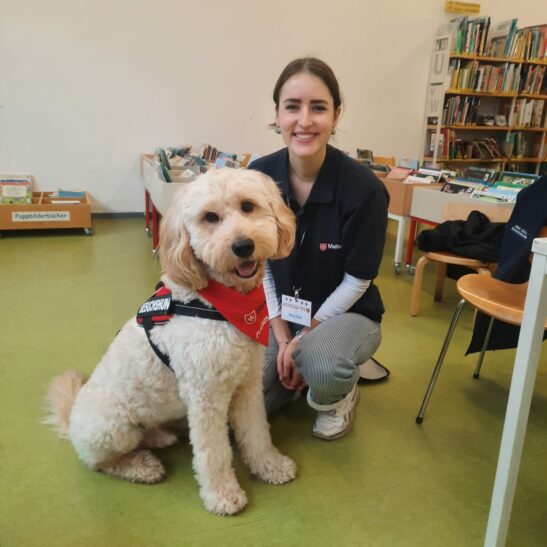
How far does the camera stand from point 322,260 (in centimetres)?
180

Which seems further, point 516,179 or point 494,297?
point 516,179

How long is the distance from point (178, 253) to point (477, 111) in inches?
240

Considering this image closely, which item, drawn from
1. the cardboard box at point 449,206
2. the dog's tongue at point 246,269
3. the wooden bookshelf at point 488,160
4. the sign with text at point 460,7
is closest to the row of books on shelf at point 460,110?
the wooden bookshelf at point 488,160

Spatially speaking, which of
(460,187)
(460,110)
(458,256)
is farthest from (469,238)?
(460,110)

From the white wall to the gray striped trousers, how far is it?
4.16 metres

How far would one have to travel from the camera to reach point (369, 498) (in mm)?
1521

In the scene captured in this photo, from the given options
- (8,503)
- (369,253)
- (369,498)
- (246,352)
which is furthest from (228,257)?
(8,503)

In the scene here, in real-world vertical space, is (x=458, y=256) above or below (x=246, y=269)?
below

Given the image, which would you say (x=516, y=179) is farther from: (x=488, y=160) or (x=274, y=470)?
(x=488, y=160)

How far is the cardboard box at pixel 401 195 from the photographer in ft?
11.9

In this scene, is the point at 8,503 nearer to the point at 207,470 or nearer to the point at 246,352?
the point at 207,470

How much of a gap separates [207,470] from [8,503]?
63cm

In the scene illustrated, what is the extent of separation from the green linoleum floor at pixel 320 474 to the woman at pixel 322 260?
0.23 metres

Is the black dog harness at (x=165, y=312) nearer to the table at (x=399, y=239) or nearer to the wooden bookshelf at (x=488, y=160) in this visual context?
the table at (x=399, y=239)
